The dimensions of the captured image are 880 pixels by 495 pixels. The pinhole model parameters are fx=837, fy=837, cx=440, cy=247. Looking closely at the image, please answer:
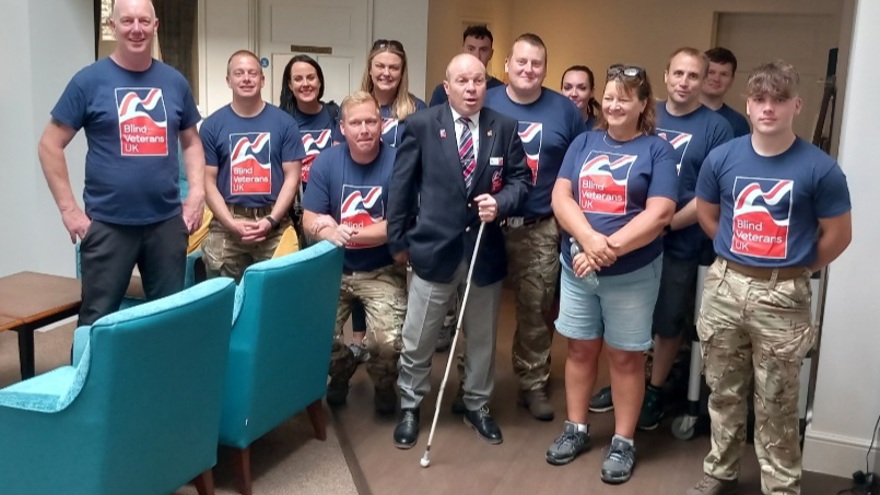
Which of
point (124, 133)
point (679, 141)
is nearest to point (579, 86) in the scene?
point (679, 141)

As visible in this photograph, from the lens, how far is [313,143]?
12.5 feet

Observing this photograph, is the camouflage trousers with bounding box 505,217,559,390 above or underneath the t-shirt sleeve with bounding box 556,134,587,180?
underneath

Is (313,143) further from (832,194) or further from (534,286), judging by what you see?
(832,194)

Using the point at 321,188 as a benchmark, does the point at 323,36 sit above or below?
above

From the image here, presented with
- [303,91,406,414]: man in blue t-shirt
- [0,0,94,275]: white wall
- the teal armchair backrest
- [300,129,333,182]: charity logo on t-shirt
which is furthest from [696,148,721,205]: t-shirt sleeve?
[0,0,94,275]: white wall

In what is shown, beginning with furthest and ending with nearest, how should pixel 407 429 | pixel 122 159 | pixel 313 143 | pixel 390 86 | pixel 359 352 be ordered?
pixel 359 352 < pixel 313 143 < pixel 390 86 < pixel 407 429 < pixel 122 159

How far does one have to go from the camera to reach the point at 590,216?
286 centimetres

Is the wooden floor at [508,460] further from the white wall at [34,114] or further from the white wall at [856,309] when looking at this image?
the white wall at [34,114]

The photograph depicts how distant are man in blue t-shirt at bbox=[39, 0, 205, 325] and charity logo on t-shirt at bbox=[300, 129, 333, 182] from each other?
0.74m

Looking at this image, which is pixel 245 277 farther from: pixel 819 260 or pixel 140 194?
pixel 819 260

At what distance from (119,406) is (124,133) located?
1204 mm

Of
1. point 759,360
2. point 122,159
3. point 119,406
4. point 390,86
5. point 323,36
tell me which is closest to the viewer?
point 119,406

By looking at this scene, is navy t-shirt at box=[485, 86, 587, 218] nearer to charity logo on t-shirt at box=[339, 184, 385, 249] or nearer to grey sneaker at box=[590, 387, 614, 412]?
charity logo on t-shirt at box=[339, 184, 385, 249]

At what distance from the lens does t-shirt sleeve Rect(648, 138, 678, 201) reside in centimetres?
277
